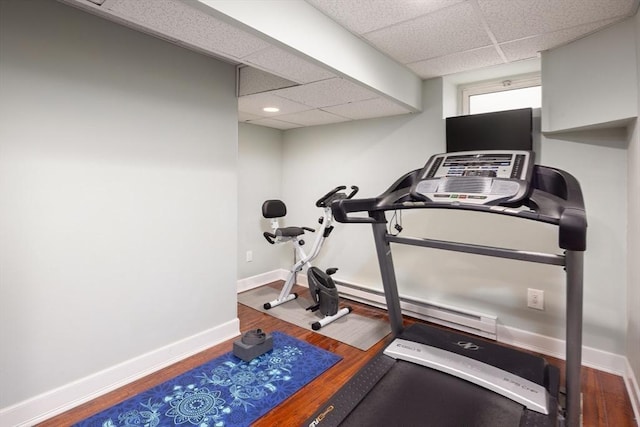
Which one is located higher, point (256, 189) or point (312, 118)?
point (312, 118)

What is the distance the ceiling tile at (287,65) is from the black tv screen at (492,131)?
1.21 m

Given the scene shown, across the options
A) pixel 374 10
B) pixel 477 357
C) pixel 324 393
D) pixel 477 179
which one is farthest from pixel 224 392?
pixel 374 10

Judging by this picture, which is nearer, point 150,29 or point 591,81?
point 150,29

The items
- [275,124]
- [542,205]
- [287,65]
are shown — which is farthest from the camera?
[275,124]

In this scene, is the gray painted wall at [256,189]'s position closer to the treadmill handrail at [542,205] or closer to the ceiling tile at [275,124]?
the ceiling tile at [275,124]

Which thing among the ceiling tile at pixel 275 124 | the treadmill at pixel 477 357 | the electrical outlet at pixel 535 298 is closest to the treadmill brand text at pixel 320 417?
the treadmill at pixel 477 357

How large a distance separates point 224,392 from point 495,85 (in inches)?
124

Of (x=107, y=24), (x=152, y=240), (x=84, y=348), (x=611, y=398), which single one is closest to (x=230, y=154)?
(x=152, y=240)

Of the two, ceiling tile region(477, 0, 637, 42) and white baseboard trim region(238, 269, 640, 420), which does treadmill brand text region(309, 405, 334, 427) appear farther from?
ceiling tile region(477, 0, 637, 42)

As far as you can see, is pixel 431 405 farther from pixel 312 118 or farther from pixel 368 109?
pixel 312 118

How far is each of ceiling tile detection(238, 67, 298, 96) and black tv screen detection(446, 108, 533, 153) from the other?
1351 millimetres

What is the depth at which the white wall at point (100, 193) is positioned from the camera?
5.34 feet

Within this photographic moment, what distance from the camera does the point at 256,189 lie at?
12.6 feet

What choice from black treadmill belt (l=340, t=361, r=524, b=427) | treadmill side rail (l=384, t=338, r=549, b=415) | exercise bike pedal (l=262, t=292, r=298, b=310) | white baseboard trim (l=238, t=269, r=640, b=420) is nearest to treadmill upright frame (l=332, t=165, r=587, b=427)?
treadmill side rail (l=384, t=338, r=549, b=415)
